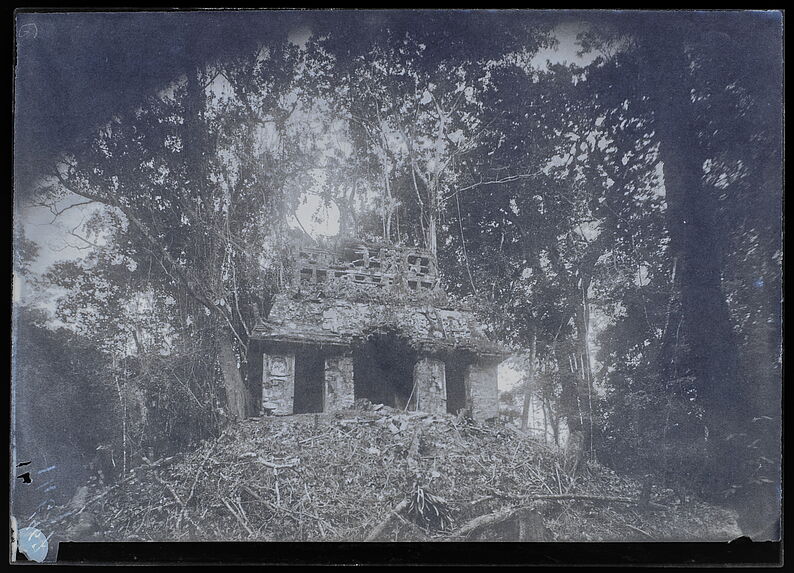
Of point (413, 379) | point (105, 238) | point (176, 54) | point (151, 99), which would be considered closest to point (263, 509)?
point (413, 379)

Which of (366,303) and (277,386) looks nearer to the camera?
(277,386)

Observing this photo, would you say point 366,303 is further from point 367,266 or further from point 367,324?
point 367,266

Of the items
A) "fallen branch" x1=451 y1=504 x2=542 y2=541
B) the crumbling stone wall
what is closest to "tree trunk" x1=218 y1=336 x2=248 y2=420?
the crumbling stone wall

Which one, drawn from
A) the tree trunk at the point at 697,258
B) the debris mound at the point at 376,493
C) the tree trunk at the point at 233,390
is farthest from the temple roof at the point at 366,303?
the tree trunk at the point at 697,258

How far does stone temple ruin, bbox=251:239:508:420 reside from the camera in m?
4.71

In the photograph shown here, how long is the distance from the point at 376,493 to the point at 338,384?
0.93 metres

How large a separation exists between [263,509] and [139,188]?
2.83 meters

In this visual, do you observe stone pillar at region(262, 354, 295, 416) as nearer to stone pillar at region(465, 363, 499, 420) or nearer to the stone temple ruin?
the stone temple ruin

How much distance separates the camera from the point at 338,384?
15.4 feet

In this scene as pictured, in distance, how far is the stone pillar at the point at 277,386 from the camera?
468 cm

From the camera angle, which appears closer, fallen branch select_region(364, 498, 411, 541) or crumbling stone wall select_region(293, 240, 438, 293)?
fallen branch select_region(364, 498, 411, 541)
